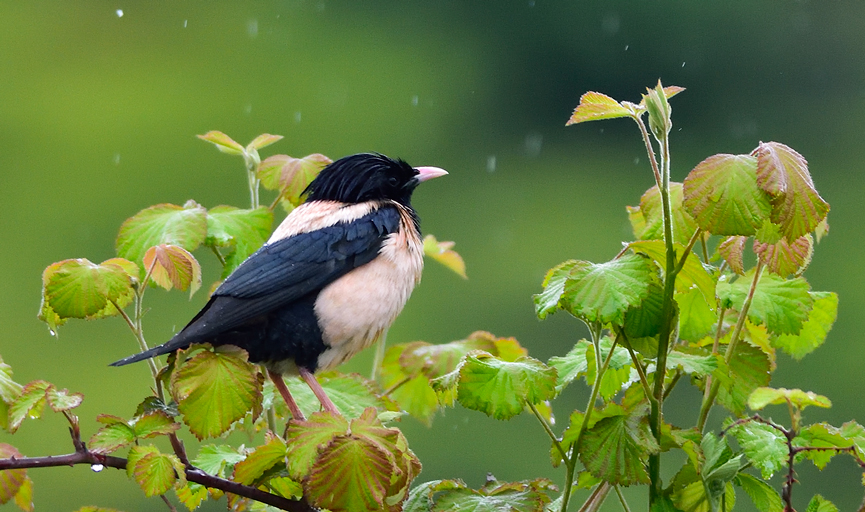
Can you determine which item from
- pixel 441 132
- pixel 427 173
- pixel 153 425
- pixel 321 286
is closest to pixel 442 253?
pixel 427 173

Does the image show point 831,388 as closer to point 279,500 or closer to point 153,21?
point 279,500

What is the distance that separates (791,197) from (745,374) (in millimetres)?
295

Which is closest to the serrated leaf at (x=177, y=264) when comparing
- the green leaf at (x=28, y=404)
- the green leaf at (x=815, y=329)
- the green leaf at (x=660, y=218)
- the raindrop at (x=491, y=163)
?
the green leaf at (x=28, y=404)

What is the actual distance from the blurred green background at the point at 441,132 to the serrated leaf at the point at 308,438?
426 centimetres

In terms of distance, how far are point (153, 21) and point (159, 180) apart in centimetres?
220

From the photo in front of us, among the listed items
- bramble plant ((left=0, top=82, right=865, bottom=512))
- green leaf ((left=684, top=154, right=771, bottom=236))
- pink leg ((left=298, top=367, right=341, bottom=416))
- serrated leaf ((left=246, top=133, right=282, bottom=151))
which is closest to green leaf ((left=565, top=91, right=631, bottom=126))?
bramble plant ((left=0, top=82, right=865, bottom=512))

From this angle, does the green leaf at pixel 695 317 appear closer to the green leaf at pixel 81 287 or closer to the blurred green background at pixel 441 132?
the green leaf at pixel 81 287

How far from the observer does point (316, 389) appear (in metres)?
1.58

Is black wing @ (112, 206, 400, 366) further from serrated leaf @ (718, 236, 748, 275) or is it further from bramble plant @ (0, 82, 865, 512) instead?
serrated leaf @ (718, 236, 748, 275)

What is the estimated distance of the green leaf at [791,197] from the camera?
3.65 feet

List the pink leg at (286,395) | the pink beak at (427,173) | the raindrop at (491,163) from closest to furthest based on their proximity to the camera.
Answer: the pink leg at (286,395) < the pink beak at (427,173) < the raindrop at (491,163)

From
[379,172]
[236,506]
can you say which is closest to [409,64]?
[379,172]

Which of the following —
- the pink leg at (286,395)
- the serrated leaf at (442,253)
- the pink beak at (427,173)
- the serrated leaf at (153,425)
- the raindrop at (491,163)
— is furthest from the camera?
the raindrop at (491,163)

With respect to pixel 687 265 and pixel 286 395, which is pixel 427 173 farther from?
pixel 687 265
